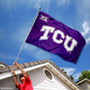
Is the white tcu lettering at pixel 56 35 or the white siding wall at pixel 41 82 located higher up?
the white tcu lettering at pixel 56 35

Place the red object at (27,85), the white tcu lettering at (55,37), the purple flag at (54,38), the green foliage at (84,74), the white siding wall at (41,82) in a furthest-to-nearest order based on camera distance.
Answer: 1. the green foliage at (84,74)
2. the white siding wall at (41,82)
3. the white tcu lettering at (55,37)
4. the purple flag at (54,38)
5. the red object at (27,85)

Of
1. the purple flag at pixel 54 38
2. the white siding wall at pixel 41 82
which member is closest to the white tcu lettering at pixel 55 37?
the purple flag at pixel 54 38

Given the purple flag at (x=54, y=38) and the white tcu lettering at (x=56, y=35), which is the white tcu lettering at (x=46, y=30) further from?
the white tcu lettering at (x=56, y=35)

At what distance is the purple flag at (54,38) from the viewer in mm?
5035

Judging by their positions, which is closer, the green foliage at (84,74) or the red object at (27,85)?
the red object at (27,85)

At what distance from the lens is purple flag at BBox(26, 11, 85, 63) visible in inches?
198

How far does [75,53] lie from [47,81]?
2.71m

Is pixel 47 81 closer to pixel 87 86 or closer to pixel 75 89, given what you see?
pixel 75 89

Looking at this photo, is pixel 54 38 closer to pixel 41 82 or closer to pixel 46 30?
pixel 46 30

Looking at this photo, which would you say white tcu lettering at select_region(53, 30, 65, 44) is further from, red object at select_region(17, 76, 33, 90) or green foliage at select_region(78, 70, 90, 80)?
green foliage at select_region(78, 70, 90, 80)

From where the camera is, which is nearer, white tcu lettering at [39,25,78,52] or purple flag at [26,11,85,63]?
purple flag at [26,11,85,63]

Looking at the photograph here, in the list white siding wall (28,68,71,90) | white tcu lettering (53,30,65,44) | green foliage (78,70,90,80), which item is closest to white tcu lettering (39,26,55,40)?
white tcu lettering (53,30,65,44)

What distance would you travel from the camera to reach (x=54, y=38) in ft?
17.2

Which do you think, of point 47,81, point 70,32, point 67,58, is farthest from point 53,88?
point 70,32
